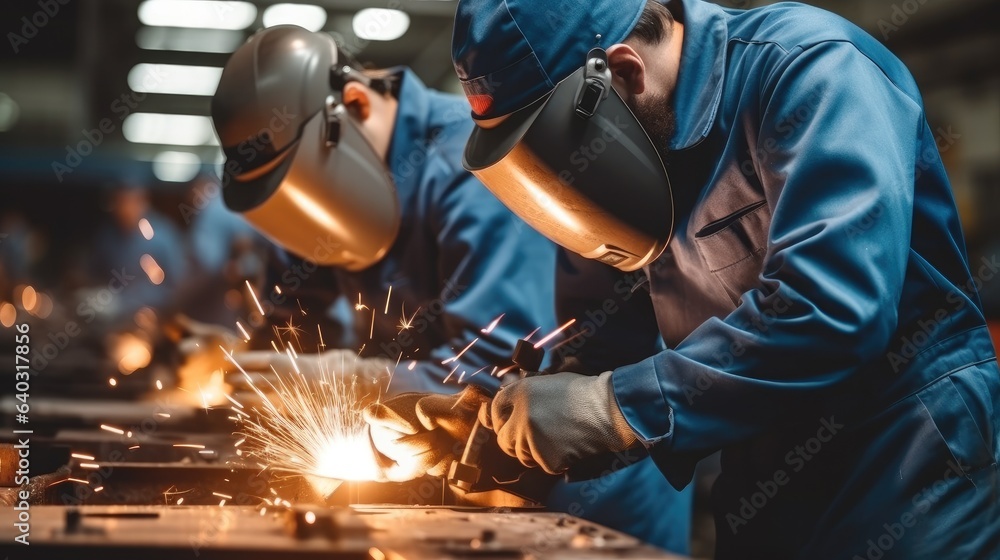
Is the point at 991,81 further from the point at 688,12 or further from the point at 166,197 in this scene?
the point at 166,197

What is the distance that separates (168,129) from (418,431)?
46.5ft

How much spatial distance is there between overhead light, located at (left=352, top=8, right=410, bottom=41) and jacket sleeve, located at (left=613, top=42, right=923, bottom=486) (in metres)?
7.36

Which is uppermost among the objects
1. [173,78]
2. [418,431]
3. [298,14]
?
[298,14]

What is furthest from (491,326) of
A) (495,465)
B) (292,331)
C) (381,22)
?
(381,22)

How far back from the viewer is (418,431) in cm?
171

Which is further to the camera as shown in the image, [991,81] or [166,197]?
[166,197]

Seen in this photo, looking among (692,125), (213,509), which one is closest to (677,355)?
(692,125)

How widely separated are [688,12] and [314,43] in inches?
48.6

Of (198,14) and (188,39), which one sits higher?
(198,14)

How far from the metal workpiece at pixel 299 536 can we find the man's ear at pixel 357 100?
1.34 m

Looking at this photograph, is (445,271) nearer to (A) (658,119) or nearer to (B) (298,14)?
(A) (658,119)

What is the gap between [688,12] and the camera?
148 centimetres

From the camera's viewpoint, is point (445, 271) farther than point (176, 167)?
No

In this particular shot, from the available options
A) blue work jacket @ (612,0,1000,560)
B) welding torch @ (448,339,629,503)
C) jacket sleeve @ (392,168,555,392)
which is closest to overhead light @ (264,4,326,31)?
jacket sleeve @ (392,168,555,392)
